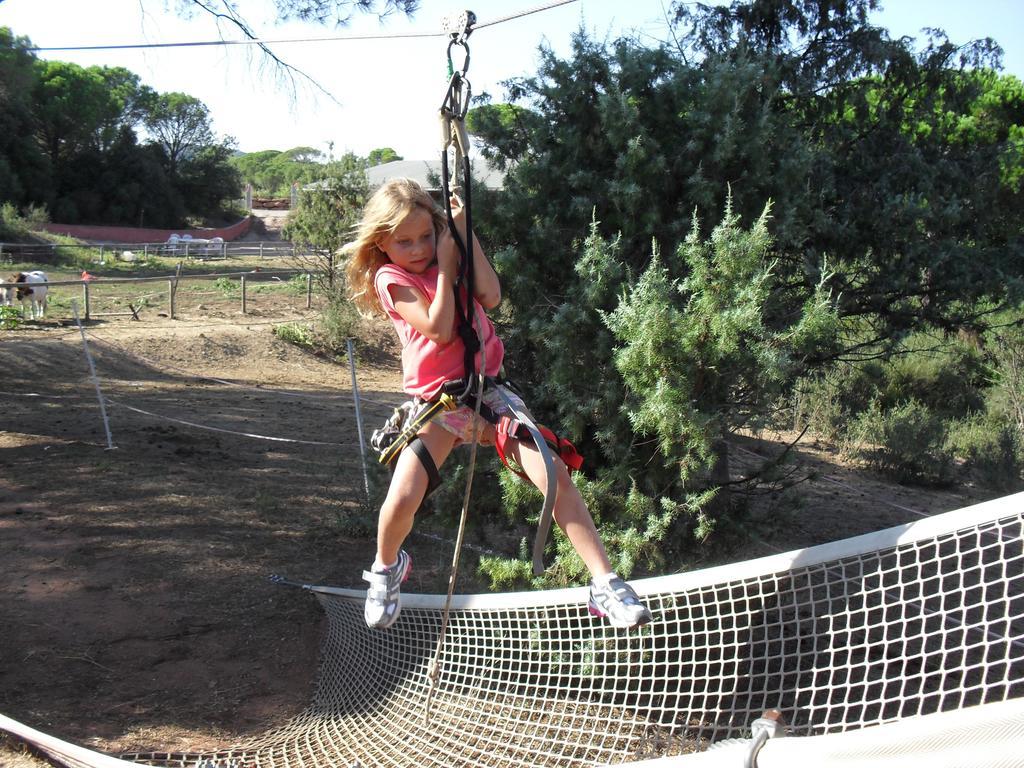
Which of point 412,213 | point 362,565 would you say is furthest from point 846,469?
point 412,213

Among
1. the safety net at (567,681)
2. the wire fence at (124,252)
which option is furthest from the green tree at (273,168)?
the safety net at (567,681)

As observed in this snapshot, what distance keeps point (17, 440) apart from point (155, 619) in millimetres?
4112

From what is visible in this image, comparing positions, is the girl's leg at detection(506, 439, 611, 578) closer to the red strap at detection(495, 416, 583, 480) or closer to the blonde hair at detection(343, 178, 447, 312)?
the red strap at detection(495, 416, 583, 480)

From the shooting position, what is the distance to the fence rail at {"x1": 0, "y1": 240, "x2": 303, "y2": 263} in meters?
25.7

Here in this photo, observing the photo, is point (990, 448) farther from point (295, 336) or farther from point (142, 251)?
point (142, 251)

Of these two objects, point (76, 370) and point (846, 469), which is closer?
point (846, 469)

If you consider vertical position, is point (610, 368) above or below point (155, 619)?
above

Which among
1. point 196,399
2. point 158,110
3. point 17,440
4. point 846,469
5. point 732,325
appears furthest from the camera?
point 158,110

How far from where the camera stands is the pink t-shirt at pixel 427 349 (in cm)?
302

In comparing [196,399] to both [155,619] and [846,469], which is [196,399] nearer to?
[155,619]

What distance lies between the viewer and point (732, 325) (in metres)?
3.62

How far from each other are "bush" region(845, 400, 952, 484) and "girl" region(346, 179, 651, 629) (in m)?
7.61

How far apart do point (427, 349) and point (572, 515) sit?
2.48 ft

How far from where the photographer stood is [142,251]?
3072cm
